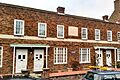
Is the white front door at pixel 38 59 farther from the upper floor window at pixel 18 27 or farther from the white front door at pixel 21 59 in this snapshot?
the upper floor window at pixel 18 27

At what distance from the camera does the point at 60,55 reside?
25812 millimetres

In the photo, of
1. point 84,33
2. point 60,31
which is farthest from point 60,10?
point 84,33

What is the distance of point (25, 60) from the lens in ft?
74.4

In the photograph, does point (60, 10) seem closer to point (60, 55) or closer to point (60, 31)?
point (60, 31)

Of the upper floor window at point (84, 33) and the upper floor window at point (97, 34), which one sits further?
the upper floor window at point (97, 34)

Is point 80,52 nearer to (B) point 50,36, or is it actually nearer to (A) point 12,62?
(B) point 50,36

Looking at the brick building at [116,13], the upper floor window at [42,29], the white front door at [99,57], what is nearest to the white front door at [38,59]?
the upper floor window at [42,29]

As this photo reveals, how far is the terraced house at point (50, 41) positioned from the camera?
2158cm

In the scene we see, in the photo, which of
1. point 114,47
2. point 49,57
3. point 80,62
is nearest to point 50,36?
point 49,57

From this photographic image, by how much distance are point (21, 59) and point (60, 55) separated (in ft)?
17.7

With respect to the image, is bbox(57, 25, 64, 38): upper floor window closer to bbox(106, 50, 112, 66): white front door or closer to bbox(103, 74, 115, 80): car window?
bbox(106, 50, 112, 66): white front door

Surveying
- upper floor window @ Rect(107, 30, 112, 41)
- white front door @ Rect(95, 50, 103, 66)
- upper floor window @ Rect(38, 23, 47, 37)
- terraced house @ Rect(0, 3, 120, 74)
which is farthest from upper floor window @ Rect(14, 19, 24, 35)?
upper floor window @ Rect(107, 30, 112, 41)

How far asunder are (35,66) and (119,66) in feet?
47.8

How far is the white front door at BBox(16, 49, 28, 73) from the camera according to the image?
22.1 m
